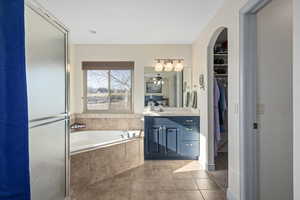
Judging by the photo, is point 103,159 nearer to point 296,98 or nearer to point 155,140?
point 155,140

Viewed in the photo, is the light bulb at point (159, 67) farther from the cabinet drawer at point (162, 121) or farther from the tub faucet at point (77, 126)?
the tub faucet at point (77, 126)

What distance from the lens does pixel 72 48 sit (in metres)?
4.57

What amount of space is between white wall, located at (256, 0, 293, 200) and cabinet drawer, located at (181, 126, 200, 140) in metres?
1.97

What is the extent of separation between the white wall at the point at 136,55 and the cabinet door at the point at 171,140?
37.9 inches

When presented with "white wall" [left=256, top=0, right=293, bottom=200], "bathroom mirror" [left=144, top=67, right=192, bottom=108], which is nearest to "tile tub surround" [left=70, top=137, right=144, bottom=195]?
"bathroom mirror" [left=144, top=67, right=192, bottom=108]

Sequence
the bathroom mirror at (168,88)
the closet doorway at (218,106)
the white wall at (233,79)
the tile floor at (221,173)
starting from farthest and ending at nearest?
the bathroom mirror at (168,88) < the closet doorway at (218,106) < the tile floor at (221,173) < the white wall at (233,79)

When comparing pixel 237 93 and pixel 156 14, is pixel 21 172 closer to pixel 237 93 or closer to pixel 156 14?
pixel 237 93

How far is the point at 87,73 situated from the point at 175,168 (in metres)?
2.81

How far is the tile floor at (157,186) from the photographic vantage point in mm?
2588

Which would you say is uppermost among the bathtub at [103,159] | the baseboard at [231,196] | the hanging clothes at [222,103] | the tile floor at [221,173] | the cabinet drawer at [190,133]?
the hanging clothes at [222,103]

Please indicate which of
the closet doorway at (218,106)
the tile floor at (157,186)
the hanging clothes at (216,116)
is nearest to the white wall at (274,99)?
the tile floor at (157,186)

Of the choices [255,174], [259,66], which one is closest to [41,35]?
[259,66]

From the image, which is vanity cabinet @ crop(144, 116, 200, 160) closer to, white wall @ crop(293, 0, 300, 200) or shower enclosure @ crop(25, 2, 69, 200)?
shower enclosure @ crop(25, 2, 69, 200)

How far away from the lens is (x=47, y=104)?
175 centimetres
